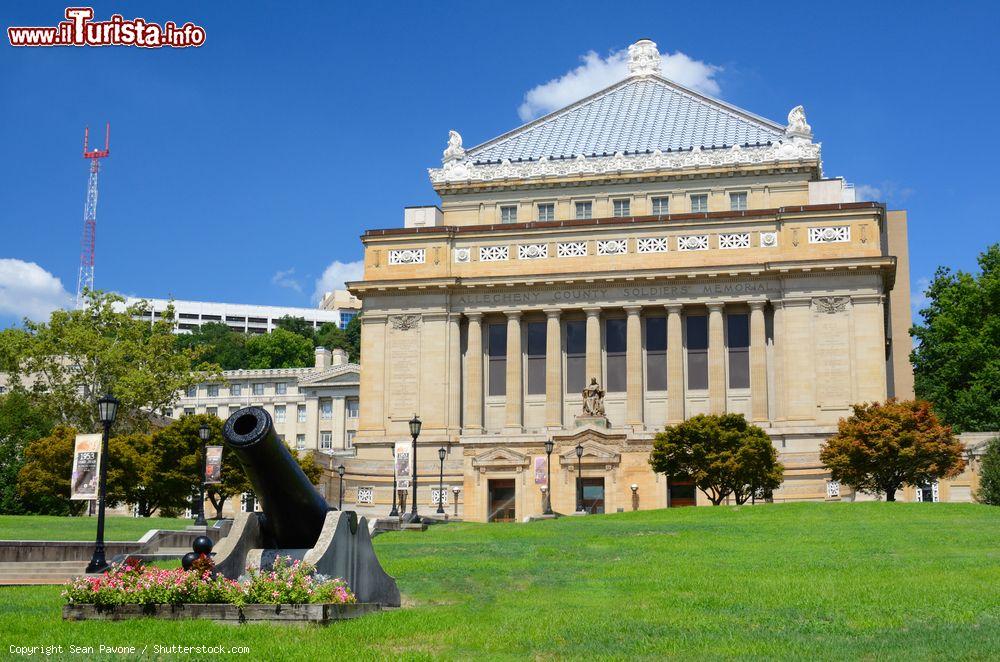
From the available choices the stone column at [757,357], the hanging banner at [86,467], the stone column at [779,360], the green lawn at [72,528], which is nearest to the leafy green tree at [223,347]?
the stone column at [757,357]

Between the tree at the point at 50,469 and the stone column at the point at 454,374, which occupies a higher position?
the stone column at the point at 454,374

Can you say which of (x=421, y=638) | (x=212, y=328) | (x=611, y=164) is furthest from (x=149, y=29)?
(x=212, y=328)

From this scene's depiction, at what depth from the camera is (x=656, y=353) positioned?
7588 centimetres

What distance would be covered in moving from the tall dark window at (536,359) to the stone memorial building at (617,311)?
0.19 m

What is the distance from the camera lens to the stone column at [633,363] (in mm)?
73625

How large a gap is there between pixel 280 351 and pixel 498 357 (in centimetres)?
8160

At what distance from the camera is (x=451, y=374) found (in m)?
76.7

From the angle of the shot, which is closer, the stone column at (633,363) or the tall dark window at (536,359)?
the stone column at (633,363)

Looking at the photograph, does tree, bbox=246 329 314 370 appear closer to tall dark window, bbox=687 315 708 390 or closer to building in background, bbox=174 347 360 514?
building in background, bbox=174 347 360 514

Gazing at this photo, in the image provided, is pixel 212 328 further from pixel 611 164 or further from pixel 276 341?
pixel 611 164

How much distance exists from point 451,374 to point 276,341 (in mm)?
83943

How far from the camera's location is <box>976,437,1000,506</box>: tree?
4716 cm

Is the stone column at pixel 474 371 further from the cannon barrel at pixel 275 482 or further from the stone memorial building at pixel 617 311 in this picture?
the cannon barrel at pixel 275 482

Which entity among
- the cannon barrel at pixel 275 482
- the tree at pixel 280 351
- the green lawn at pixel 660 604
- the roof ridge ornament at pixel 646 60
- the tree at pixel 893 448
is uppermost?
Result: the roof ridge ornament at pixel 646 60
